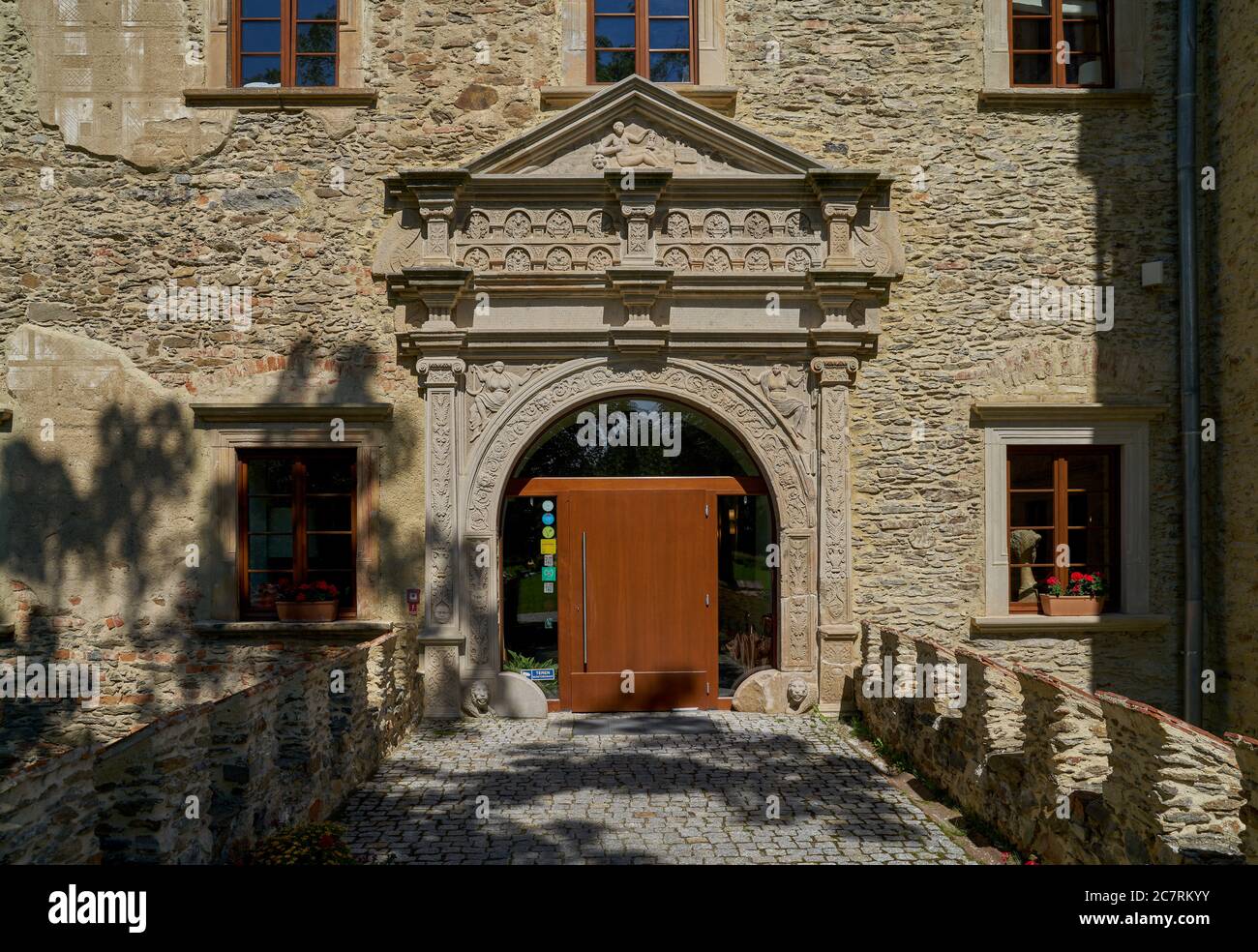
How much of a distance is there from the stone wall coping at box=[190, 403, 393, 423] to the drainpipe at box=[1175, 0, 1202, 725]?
7.12m

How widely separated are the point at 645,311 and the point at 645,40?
8.75 feet

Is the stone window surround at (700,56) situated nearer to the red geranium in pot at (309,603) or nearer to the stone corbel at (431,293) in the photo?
the stone corbel at (431,293)

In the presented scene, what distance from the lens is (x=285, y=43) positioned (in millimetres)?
7812

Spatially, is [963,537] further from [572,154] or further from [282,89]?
[282,89]

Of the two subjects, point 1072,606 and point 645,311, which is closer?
point 645,311

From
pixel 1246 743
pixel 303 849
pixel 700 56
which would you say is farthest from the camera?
pixel 700 56

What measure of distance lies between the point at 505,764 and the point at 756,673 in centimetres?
254

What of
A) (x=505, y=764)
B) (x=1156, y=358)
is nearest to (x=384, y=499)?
(x=505, y=764)

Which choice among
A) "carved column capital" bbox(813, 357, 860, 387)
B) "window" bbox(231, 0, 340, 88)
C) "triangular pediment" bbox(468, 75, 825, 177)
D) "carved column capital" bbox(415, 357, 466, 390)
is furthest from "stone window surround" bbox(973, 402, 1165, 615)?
"window" bbox(231, 0, 340, 88)

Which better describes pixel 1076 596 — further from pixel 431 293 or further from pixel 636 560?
pixel 431 293

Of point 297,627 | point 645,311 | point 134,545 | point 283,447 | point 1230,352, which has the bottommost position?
point 297,627

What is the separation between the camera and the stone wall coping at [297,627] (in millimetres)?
7414

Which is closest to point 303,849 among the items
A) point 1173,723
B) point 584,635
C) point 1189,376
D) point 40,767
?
point 40,767

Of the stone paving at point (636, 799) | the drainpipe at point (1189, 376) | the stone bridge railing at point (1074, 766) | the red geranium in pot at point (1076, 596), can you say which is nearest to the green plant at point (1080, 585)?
the red geranium in pot at point (1076, 596)
